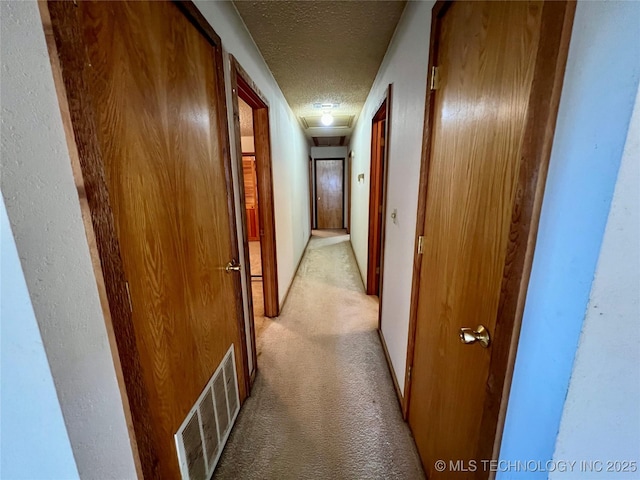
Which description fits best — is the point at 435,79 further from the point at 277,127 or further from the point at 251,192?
the point at 251,192

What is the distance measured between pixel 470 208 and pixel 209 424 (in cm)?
138

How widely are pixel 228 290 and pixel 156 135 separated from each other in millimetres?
823

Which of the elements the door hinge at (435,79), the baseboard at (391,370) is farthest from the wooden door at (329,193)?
the door hinge at (435,79)

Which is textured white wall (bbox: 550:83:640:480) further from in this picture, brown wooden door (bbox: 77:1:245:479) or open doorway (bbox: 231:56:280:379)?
open doorway (bbox: 231:56:280:379)

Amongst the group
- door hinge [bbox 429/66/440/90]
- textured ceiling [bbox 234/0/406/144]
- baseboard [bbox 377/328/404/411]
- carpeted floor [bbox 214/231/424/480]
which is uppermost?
textured ceiling [bbox 234/0/406/144]

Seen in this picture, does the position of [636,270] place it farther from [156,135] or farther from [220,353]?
[220,353]

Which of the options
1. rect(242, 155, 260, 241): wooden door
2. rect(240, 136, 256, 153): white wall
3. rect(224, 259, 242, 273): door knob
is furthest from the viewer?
rect(242, 155, 260, 241): wooden door

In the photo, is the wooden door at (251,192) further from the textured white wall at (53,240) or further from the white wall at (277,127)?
the textured white wall at (53,240)

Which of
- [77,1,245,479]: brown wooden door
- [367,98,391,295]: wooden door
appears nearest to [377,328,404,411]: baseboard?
[367,98,391,295]: wooden door

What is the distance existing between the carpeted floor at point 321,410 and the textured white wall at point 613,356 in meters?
1.01

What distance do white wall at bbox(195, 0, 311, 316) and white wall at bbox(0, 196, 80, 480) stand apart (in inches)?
41.9

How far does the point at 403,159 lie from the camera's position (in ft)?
5.03

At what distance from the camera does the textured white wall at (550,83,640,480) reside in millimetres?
380

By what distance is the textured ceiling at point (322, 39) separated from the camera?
139cm
